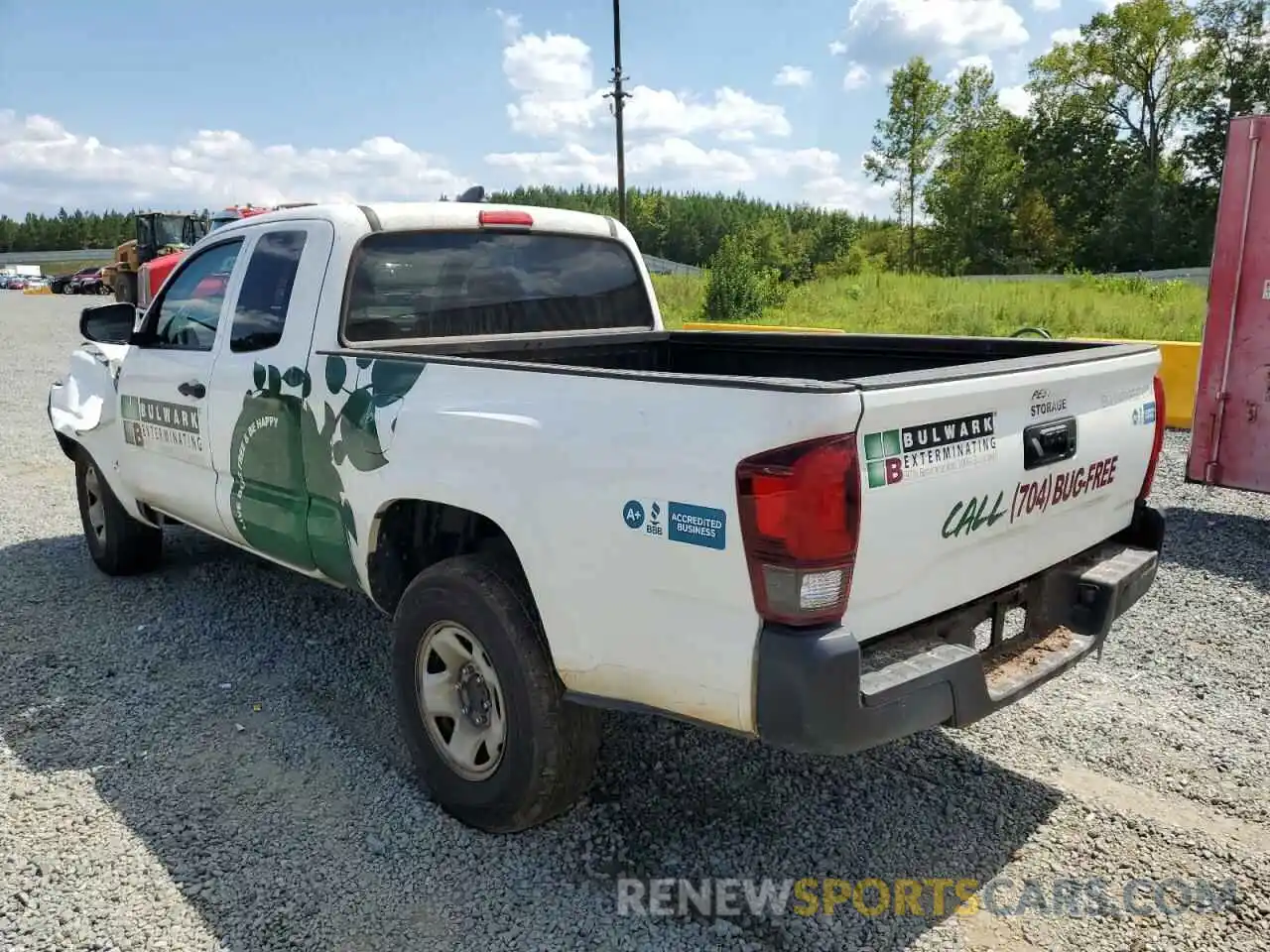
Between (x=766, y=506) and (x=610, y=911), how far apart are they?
1.29 m

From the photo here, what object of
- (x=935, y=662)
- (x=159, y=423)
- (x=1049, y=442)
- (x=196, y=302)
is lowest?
(x=935, y=662)

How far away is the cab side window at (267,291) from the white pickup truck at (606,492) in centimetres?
2

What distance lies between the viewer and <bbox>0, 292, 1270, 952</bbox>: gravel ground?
105 inches

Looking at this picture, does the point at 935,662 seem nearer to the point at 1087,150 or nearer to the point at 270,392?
the point at 270,392

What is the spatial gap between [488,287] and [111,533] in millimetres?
2781

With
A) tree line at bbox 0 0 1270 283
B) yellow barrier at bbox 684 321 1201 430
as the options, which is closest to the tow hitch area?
yellow barrier at bbox 684 321 1201 430

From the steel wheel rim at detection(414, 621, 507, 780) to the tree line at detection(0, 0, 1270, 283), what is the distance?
153 feet

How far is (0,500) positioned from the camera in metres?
7.44

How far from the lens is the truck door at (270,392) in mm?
3764

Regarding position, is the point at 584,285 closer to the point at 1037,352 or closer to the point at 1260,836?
the point at 1037,352

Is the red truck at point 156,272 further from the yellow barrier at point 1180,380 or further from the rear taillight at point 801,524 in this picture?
the rear taillight at point 801,524

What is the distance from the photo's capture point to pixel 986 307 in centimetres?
1922

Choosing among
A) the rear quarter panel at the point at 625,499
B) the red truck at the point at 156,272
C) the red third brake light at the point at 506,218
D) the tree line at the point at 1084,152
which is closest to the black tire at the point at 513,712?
the rear quarter panel at the point at 625,499

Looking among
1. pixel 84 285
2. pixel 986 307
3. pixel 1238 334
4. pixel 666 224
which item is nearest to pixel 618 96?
pixel 986 307
